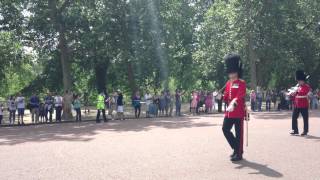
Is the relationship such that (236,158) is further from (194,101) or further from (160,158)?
(194,101)

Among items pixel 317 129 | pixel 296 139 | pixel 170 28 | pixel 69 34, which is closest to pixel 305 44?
pixel 170 28

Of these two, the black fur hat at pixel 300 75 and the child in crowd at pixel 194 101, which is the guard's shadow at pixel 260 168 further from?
the child in crowd at pixel 194 101

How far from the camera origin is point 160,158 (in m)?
11.0

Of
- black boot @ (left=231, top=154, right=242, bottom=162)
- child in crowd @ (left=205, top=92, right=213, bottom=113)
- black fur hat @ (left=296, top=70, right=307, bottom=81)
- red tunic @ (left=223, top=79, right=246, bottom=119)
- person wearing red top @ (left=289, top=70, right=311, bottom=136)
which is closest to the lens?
black boot @ (left=231, top=154, right=242, bottom=162)

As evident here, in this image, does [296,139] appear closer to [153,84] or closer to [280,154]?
[280,154]

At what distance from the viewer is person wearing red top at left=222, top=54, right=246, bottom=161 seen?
1063 centimetres

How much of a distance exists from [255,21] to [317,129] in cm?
2071

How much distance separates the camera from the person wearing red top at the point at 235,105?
1063cm

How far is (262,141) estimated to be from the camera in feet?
45.0

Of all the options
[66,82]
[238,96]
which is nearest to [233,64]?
[238,96]

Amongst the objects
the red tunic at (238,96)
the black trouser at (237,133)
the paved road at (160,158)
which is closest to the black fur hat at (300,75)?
the paved road at (160,158)

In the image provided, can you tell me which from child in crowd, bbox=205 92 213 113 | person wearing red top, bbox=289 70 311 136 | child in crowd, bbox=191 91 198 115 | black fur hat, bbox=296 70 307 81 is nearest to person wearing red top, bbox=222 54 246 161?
person wearing red top, bbox=289 70 311 136

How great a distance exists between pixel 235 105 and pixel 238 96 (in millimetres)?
292

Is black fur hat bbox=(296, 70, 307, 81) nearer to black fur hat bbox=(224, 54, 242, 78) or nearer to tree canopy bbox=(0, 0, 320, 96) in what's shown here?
black fur hat bbox=(224, 54, 242, 78)
